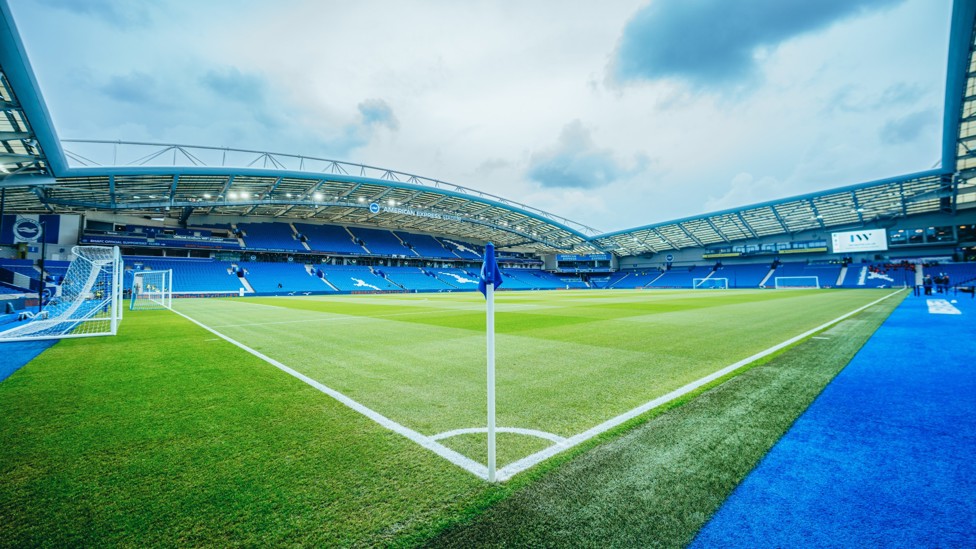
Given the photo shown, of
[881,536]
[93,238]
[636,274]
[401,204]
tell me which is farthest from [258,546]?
[636,274]

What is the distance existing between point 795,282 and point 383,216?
61226mm

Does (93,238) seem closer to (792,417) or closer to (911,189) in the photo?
(792,417)

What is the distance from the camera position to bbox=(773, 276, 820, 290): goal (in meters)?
51.6

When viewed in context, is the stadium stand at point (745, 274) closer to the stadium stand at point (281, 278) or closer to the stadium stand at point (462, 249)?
the stadium stand at point (462, 249)

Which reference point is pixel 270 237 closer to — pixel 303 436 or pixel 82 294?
pixel 82 294

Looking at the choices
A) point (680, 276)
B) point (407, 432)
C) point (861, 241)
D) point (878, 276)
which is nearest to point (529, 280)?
point (680, 276)

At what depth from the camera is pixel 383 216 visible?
54.0m

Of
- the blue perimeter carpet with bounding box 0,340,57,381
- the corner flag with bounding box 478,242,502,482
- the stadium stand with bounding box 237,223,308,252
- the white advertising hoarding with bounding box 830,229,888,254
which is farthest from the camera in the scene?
the stadium stand with bounding box 237,223,308,252

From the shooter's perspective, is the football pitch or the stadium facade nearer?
the football pitch

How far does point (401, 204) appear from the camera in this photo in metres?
46.1

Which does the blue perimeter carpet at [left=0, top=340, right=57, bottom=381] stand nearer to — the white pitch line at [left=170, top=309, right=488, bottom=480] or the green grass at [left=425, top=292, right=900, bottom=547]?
the white pitch line at [left=170, top=309, right=488, bottom=480]

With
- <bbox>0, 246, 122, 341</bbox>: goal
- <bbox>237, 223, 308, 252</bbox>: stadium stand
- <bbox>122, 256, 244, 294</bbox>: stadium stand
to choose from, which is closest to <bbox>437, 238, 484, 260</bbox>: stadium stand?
<bbox>237, 223, 308, 252</bbox>: stadium stand

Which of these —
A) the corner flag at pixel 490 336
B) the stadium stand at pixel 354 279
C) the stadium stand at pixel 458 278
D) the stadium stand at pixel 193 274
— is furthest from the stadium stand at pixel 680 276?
the corner flag at pixel 490 336

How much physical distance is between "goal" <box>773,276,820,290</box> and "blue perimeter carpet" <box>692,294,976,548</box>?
59.6 m
